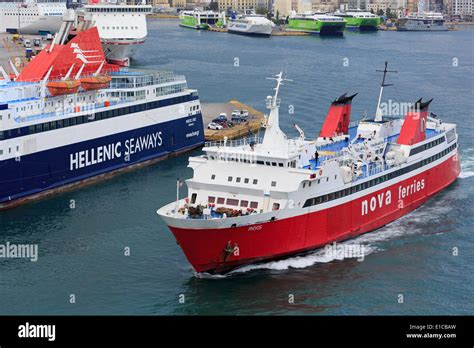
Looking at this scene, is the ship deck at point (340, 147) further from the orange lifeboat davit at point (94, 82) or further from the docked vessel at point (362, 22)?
the docked vessel at point (362, 22)

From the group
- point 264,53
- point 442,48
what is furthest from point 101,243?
point 442,48

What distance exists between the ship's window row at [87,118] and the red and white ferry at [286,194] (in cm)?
1242

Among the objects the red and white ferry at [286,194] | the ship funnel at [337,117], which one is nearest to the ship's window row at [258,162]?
the red and white ferry at [286,194]

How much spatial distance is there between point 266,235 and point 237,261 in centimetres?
158

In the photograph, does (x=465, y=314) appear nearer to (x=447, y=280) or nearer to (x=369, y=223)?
(x=447, y=280)

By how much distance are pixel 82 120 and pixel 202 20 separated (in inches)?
5399

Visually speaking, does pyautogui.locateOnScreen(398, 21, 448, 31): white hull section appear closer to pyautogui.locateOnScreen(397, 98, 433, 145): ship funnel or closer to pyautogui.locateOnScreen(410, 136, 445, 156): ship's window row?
pyautogui.locateOnScreen(410, 136, 445, 156): ship's window row

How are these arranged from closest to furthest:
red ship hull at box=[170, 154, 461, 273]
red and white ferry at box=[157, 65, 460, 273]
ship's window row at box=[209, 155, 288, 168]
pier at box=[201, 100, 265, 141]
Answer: red ship hull at box=[170, 154, 461, 273], red and white ferry at box=[157, 65, 460, 273], ship's window row at box=[209, 155, 288, 168], pier at box=[201, 100, 265, 141]

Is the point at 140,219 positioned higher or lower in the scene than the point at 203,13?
lower

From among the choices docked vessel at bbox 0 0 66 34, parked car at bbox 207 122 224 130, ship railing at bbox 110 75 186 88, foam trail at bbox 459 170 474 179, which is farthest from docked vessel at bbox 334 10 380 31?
foam trail at bbox 459 170 474 179

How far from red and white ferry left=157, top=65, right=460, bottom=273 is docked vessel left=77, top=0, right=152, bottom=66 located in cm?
5464

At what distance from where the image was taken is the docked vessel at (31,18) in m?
128

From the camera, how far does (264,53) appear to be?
12025 centimetres

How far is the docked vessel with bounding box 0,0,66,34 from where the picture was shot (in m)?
128
